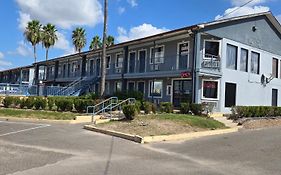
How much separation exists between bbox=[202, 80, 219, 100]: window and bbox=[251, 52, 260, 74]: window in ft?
16.2

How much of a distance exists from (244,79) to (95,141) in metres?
16.0

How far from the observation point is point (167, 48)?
25.8 m

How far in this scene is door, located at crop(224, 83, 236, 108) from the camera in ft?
76.9

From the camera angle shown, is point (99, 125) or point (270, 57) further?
point (270, 57)

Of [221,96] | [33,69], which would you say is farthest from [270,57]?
[33,69]

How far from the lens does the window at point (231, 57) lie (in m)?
23.7

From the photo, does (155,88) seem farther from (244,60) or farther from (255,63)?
(255,63)

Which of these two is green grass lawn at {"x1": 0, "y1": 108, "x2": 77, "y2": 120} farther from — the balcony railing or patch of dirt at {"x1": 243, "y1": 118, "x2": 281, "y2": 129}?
patch of dirt at {"x1": 243, "y1": 118, "x2": 281, "y2": 129}

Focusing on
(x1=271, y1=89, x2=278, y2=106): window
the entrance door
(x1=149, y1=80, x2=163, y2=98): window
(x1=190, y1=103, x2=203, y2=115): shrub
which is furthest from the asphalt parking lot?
Answer: (x1=271, y1=89, x2=278, y2=106): window

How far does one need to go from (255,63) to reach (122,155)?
19.6 metres

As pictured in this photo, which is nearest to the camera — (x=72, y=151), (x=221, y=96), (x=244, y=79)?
(x=72, y=151)

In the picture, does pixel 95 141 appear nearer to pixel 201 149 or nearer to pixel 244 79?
pixel 201 149

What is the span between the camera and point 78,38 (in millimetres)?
59625

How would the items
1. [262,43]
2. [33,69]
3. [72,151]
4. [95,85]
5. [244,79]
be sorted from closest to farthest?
[72,151], [244,79], [262,43], [95,85], [33,69]
